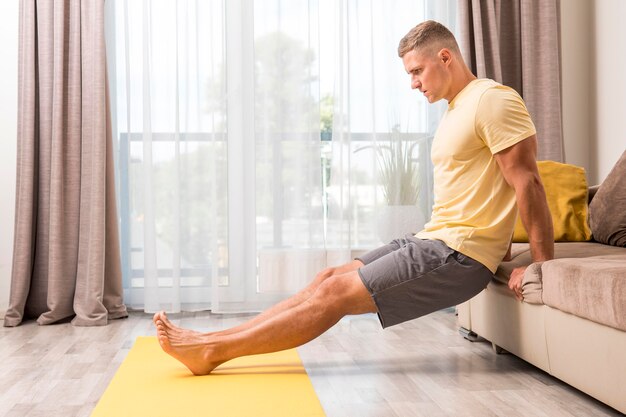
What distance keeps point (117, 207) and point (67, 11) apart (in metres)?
1.05

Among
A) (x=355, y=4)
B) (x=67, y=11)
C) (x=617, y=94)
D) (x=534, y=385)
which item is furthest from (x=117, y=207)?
(x=617, y=94)

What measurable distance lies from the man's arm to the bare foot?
1.09 metres

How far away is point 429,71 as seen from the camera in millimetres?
2621

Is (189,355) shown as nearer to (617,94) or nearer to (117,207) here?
(117,207)

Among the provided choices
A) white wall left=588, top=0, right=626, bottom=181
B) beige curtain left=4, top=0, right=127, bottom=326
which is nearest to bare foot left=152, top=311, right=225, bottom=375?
beige curtain left=4, top=0, right=127, bottom=326

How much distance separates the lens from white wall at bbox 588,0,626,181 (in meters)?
3.97

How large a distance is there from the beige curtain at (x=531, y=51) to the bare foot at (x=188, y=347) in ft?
7.79

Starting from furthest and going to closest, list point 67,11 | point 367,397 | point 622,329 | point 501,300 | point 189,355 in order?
point 67,11
point 501,300
point 189,355
point 367,397
point 622,329

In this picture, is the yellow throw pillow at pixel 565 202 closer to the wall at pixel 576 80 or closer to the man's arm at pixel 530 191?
the man's arm at pixel 530 191

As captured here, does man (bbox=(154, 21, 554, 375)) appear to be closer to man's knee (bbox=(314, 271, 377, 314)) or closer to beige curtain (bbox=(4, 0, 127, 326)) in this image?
man's knee (bbox=(314, 271, 377, 314))

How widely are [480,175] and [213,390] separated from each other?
111 cm

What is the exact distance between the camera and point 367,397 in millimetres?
2264

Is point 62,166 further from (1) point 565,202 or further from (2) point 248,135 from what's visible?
(1) point 565,202

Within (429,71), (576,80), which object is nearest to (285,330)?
(429,71)
